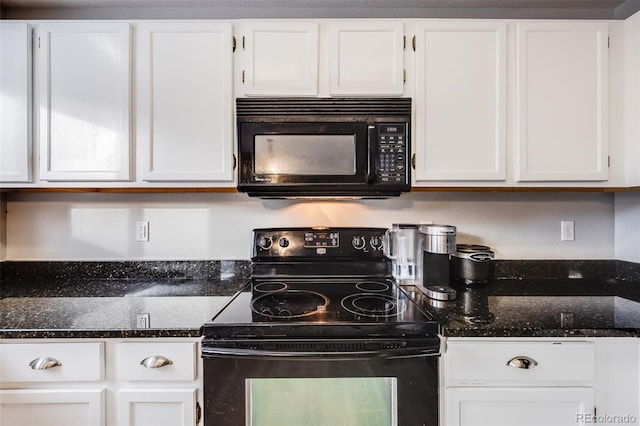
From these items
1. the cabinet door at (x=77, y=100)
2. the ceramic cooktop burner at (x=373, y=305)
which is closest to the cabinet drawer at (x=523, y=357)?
the ceramic cooktop burner at (x=373, y=305)

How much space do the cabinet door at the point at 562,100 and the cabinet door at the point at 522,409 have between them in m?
0.89

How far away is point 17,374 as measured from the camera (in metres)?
1.09

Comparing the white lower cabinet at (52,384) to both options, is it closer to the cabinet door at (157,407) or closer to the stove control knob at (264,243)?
the cabinet door at (157,407)

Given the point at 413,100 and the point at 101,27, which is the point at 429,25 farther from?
the point at 101,27

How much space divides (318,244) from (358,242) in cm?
21

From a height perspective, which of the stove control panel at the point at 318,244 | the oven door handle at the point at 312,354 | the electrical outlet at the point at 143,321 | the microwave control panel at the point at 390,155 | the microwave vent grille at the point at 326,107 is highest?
the microwave vent grille at the point at 326,107

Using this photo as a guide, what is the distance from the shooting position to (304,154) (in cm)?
146

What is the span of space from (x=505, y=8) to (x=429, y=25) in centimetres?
65

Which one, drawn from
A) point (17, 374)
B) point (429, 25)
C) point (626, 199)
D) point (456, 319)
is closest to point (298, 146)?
point (429, 25)

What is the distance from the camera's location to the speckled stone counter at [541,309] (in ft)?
3.59

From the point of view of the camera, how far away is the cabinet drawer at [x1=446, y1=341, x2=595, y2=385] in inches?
43.1

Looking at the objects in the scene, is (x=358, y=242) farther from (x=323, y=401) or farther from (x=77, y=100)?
(x=77, y=100)

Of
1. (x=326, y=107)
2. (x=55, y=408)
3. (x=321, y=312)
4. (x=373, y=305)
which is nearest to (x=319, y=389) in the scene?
(x=321, y=312)

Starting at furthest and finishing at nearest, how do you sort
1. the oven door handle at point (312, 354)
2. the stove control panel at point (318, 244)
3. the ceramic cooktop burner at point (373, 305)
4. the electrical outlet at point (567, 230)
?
the electrical outlet at point (567, 230), the stove control panel at point (318, 244), the ceramic cooktop burner at point (373, 305), the oven door handle at point (312, 354)
